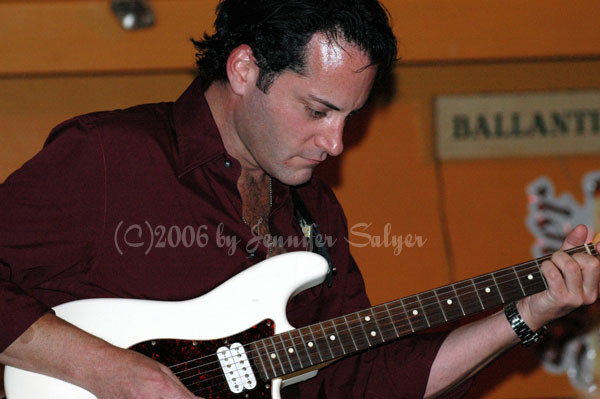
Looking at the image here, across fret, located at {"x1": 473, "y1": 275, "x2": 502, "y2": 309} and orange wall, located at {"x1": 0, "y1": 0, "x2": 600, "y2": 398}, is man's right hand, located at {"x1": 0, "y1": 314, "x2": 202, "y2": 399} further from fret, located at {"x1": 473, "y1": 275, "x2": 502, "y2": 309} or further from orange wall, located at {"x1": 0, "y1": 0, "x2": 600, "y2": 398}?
orange wall, located at {"x1": 0, "y1": 0, "x2": 600, "y2": 398}

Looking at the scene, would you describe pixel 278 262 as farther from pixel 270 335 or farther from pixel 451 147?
pixel 451 147

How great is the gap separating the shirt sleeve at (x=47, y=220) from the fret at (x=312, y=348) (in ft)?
1.55

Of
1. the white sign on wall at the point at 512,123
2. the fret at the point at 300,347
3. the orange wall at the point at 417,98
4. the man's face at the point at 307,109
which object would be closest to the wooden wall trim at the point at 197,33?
the orange wall at the point at 417,98

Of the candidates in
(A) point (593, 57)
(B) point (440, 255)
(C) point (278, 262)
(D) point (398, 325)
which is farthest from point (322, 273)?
(A) point (593, 57)

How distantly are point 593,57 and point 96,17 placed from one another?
193 cm

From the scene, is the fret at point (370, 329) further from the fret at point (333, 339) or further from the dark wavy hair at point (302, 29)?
the dark wavy hair at point (302, 29)

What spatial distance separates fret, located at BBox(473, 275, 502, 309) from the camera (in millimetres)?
1649

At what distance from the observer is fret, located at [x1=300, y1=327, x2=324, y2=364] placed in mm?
1543

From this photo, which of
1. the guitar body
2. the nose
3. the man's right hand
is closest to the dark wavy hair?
the nose

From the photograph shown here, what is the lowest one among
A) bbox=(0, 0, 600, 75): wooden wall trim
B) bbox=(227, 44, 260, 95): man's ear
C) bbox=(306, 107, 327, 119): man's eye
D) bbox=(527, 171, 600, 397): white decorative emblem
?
bbox=(527, 171, 600, 397): white decorative emblem

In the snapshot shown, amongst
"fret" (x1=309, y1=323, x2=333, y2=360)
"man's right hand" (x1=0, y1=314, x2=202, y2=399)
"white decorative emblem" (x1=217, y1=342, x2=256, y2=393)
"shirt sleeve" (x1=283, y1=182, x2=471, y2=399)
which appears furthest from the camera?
"shirt sleeve" (x1=283, y1=182, x2=471, y2=399)

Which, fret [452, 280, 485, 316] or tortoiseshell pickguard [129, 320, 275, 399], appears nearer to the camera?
tortoiseshell pickguard [129, 320, 275, 399]

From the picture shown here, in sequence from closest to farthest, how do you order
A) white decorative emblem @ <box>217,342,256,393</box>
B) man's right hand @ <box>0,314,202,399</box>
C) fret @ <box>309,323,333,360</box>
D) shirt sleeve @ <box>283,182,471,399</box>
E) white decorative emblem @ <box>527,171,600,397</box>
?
man's right hand @ <box>0,314,202,399</box>, white decorative emblem @ <box>217,342,256,393</box>, fret @ <box>309,323,333,360</box>, shirt sleeve @ <box>283,182,471,399</box>, white decorative emblem @ <box>527,171,600,397</box>

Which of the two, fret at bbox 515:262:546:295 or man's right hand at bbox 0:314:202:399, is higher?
fret at bbox 515:262:546:295
